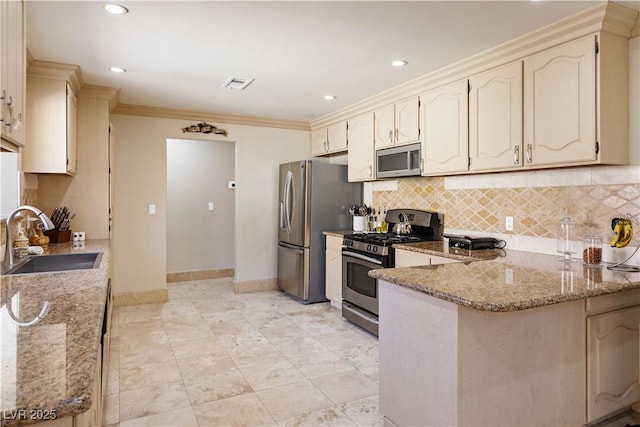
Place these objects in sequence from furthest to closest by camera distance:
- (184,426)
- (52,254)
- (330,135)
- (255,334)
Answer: (330,135), (255,334), (52,254), (184,426)

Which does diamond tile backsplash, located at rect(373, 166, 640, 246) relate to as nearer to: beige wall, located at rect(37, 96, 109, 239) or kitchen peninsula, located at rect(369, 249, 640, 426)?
kitchen peninsula, located at rect(369, 249, 640, 426)

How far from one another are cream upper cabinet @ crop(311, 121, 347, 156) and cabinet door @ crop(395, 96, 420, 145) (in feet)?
3.30

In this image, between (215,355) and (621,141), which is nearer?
(621,141)

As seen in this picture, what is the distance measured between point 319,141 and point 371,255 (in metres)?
2.24

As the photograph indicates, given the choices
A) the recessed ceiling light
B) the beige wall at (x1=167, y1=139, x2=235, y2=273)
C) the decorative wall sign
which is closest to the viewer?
the recessed ceiling light

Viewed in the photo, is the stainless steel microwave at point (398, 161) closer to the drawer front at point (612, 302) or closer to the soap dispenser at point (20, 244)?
the drawer front at point (612, 302)

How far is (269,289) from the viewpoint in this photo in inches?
212

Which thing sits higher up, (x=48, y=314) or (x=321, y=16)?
(x=321, y=16)

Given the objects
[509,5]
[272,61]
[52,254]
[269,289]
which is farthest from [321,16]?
[269,289]

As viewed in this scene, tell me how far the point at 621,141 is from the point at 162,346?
3.62 metres

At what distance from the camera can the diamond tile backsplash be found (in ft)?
8.18

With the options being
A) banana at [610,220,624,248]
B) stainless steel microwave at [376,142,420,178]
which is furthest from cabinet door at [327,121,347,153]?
banana at [610,220,624,248]

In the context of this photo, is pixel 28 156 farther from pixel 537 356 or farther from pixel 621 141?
pixel 621 141

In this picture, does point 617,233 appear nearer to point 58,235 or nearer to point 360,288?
point 360,288
